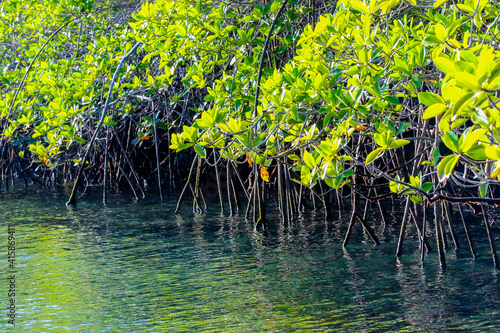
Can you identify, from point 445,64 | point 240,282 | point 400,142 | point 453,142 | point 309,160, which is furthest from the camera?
point 240,282

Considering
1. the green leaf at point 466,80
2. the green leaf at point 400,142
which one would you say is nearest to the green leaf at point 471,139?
the green leaf at point 466,80

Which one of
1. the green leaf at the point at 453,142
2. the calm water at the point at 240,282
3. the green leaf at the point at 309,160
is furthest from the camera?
the green leaf at the point at 309,160

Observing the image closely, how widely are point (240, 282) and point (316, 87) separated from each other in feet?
4.08

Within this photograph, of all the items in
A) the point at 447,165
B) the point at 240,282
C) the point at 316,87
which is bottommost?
the point at 240,282

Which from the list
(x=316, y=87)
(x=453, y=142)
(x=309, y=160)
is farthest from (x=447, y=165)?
(x=316, y=87)

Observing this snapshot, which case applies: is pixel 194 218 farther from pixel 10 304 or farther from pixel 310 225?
pixel 10 304

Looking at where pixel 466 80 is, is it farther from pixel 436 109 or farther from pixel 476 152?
pixel 476 152

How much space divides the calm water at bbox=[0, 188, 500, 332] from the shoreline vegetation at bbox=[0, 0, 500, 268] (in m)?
0.30

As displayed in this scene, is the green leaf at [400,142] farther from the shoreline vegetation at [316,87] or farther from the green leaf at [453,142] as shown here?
the green leaf at [453,142]

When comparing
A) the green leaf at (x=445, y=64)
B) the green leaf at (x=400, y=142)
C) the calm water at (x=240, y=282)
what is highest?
the green leaf at (x=445, y=64)

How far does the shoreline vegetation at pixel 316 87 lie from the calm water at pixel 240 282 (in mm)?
296

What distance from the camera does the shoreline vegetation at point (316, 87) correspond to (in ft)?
8.82

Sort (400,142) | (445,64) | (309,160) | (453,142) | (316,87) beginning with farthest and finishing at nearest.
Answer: (316,87), (309,160), (400,142), (453,142), (445,64)

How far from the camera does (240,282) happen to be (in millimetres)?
3738
